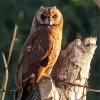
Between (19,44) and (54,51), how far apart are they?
8.71 feet

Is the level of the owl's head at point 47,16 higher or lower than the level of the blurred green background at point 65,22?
higher

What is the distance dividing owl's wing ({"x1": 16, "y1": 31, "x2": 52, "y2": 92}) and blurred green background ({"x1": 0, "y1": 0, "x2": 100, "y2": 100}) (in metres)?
2.57

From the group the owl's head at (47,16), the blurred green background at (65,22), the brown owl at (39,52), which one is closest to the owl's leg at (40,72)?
the brown owl at (39,52)

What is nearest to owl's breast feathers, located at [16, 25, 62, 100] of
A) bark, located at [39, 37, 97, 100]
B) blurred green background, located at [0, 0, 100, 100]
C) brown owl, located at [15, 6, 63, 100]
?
brown owl, located at [15, 6, 63, 100]

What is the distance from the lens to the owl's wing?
4.25 meters

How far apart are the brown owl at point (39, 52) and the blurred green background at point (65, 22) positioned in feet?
7.92

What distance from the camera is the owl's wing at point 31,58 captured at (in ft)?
13.9

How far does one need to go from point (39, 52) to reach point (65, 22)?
291cm

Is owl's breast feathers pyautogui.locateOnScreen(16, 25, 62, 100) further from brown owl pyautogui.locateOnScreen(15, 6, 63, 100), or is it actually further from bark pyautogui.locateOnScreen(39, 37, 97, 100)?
bark pyautogui.locateOnScreen(39, 37, 97, 100)

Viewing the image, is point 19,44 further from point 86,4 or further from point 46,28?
point 46,28

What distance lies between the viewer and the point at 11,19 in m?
7.29

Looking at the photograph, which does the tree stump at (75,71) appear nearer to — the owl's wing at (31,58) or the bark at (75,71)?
the bark at (75,71)

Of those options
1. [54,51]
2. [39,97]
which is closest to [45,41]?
[54,51]

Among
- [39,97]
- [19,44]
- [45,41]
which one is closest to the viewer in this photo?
[39,97]
